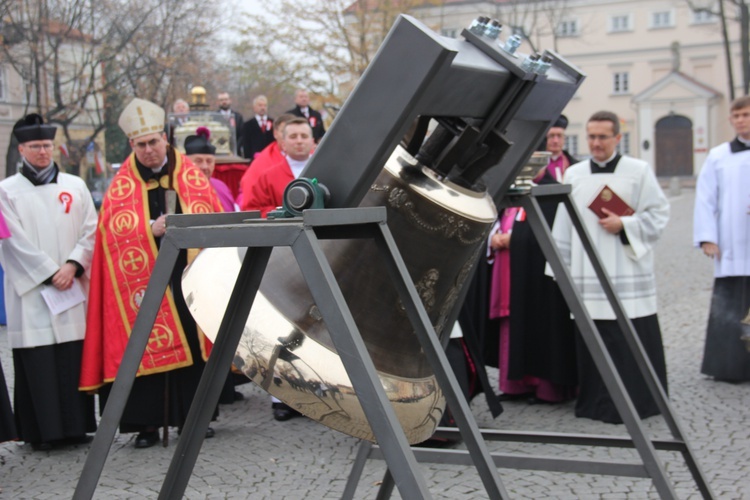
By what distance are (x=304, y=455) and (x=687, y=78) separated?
51.5 metres

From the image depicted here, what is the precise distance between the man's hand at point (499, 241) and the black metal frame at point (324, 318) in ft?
13.3

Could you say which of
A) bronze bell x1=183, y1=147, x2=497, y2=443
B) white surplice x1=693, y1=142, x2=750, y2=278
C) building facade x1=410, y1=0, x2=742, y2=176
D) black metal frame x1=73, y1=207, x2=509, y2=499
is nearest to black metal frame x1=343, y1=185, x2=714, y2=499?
bronze bell x1=183, y1=147, x2=497, y2=443

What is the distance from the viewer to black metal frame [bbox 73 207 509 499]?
1.97m

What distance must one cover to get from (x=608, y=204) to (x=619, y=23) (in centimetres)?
5345

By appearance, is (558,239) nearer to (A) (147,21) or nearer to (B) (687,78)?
(A) (147,21)

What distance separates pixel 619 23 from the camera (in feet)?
184

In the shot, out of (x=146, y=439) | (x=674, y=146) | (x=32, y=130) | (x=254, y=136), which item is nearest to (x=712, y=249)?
(x=146, y=439)

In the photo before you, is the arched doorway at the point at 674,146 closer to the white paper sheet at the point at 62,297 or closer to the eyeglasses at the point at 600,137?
the eyeglasses at the point at 600,137

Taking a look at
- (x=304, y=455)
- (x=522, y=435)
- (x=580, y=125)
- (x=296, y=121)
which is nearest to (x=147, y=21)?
(x=296, y=121)

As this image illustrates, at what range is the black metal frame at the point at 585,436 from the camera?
3.02 metres

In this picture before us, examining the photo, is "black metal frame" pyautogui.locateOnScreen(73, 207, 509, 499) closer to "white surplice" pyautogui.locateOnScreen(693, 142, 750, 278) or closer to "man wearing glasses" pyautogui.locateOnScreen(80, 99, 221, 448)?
"man wearing glasses" pyautogui.locateOnScreen(80, 99, 221, 448)

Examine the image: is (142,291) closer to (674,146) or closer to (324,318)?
(324,318)

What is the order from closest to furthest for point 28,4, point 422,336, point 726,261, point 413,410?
point 422,336
point 413,410
point 726,261
point 28,4

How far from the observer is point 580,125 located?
5566 cm
